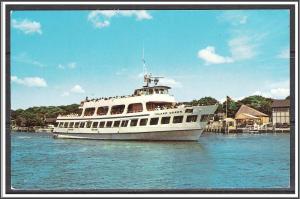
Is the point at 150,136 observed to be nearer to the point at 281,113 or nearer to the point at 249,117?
the point at 249,117

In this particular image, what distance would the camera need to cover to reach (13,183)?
6.52m

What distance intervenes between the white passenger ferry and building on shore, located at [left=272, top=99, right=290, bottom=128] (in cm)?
104

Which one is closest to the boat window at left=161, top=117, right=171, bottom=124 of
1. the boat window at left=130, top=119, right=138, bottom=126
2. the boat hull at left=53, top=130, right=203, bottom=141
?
the boat hull at left=53, top=130, right=203, bottom=141

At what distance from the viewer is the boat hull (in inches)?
387

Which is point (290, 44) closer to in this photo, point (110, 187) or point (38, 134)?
point (110, 187)

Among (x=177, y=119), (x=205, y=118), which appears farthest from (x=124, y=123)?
(x=205, y=118)

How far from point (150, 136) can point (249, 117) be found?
3.06m

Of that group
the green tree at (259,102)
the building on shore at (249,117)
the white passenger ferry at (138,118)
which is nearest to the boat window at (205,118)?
the white passenger ferry at (138,118)

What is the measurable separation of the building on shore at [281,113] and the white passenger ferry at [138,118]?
3.42ft

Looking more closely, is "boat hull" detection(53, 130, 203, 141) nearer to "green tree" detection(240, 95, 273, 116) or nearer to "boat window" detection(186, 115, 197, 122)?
"boat window" detection(186, 115, 197, 122)

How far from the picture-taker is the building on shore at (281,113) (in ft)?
21.2
